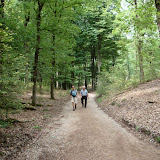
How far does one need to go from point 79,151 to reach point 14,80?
3220 millimetres

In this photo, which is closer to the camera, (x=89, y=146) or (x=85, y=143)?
(x=89, y=146)

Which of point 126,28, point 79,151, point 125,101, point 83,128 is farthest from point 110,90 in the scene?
point 79,151

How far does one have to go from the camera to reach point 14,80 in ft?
14.4

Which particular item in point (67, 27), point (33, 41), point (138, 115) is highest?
point (67, 27)

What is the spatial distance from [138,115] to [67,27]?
8.98m

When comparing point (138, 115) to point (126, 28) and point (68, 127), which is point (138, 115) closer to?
point (68, 127)

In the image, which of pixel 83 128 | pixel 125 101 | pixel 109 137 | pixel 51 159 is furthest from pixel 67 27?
pixel 51 159

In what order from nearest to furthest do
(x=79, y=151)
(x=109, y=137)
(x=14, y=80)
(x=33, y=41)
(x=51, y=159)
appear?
1. (x=51, y=159)
2. (x=79, y=151)
3. (x=14, y=80)
4. (x=109, y=137)
5. (x=33, y=41)

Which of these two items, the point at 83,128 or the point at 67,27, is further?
the point at 67,27

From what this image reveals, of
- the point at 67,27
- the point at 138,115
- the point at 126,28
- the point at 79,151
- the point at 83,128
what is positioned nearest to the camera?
the point at 79,151

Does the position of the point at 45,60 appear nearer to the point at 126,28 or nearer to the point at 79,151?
the point at 126,28

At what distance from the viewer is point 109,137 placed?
492cm

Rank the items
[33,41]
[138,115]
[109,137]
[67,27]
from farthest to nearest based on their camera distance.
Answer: [67,27] < [33,41] < [138,115] < [109,137]

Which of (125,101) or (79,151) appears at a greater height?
(125,101)
